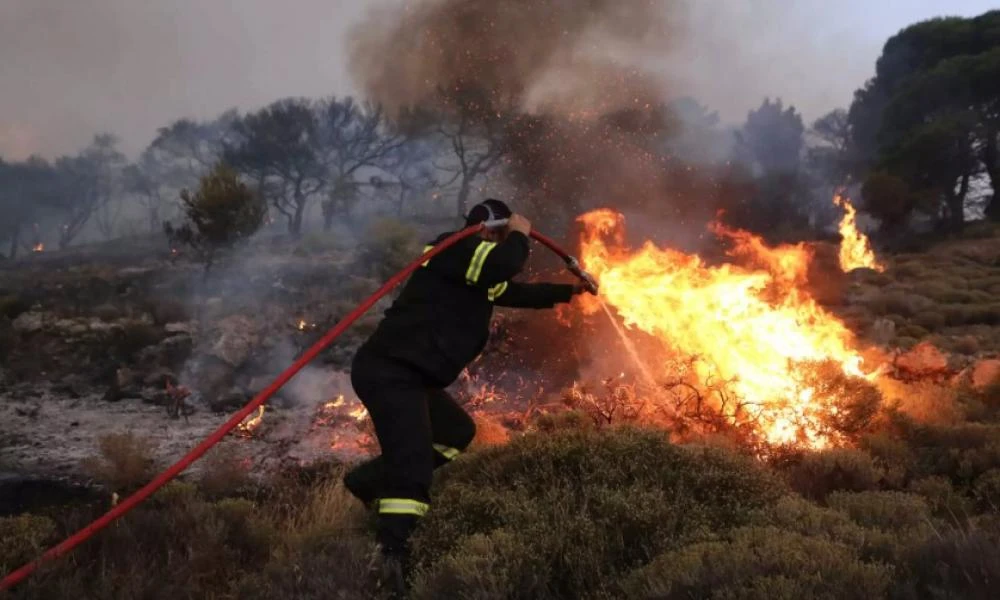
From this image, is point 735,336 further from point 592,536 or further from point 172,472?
point 172,472

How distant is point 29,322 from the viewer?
49.8 feet

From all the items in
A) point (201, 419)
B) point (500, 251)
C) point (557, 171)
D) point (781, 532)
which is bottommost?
point (201, 419)

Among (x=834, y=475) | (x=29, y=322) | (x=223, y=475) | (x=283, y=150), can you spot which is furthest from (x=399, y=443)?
(x=283, y=150)

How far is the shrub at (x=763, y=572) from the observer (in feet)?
8.46

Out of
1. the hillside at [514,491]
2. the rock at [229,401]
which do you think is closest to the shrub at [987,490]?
the hillside at [514,491]

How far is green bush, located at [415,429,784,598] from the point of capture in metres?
3.23

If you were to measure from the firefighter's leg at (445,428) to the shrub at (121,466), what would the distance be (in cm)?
415

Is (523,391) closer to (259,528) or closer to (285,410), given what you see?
(285,410)

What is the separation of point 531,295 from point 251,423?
5.69 metres

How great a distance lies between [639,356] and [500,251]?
600 cm

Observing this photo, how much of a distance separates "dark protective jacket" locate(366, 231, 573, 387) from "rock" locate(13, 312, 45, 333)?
1356 cm

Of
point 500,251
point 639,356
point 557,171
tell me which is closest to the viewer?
point 500,251

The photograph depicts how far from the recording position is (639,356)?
9.53 m

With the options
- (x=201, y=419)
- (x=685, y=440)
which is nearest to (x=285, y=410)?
(x=201, y=419)
